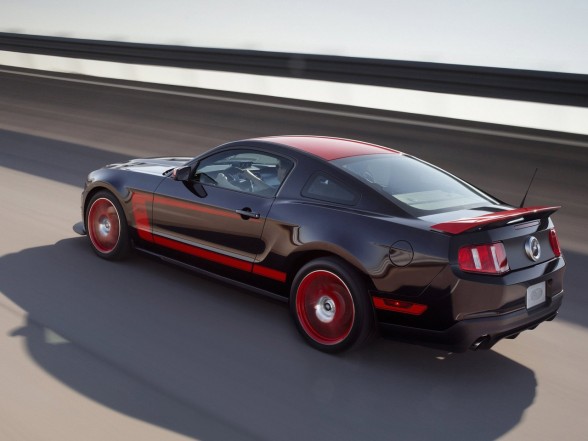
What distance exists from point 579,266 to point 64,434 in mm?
4735

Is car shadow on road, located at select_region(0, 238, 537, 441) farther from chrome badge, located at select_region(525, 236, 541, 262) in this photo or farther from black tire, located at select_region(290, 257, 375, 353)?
chrome badge, located at select_region(525, 236, 541, 262)

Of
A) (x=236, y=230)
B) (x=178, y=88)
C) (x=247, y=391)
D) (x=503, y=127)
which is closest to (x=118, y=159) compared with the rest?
(x=178, y=88)

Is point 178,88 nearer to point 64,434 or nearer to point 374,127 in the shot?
point 374,127

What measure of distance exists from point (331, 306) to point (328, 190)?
0.75 meters

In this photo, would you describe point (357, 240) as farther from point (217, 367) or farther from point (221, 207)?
point (221, 207)

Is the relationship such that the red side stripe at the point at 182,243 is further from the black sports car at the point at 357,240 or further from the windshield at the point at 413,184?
the windshield at the point at 413,184

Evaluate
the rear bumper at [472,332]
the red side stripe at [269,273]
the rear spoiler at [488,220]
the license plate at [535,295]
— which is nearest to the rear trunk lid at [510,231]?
the rear spoiler at [488,220]

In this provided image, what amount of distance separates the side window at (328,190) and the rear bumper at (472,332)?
83 cm

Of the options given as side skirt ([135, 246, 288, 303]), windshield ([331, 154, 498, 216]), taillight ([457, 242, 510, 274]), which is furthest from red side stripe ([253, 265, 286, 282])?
taillight ([457, 242, 510, 274])

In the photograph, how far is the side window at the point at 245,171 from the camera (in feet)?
16.9

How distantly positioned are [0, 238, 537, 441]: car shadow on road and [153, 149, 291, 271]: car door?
42 centimetres

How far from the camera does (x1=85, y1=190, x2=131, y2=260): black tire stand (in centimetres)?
620

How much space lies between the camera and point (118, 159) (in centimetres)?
1140

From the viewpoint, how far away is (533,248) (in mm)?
4449
